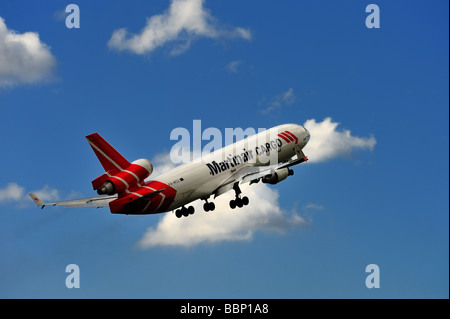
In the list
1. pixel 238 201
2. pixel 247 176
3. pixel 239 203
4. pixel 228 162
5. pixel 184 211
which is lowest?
pixel 184 211

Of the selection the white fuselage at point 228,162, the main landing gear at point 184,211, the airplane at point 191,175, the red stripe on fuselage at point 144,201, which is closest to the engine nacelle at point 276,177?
the airplane at point 191,175

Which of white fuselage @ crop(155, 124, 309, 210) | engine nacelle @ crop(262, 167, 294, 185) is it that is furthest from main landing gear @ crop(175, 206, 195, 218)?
engine nacelle @ crop(262, 167, 294, 185)

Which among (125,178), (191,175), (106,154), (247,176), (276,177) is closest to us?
(106,154)

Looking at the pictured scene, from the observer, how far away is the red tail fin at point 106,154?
5098 centimetres

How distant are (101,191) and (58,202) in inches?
303

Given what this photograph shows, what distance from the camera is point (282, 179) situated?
206ft

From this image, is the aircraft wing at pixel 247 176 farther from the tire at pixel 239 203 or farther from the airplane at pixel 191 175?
the tire at pixel 239 203

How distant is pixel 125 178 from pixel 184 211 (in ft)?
34.6

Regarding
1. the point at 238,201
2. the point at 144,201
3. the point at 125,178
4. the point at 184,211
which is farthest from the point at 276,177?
the point at 125,178

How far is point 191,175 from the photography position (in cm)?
5744

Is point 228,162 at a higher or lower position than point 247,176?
higher

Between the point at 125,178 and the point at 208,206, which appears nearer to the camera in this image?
the point at 125,178

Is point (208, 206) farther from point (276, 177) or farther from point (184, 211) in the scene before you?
point (276, 177)

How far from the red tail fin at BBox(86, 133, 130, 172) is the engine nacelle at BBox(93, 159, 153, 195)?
616mm
